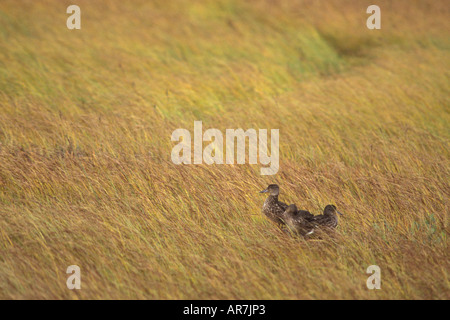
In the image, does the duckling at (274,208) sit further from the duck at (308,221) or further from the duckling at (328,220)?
the duckling at (328,220)

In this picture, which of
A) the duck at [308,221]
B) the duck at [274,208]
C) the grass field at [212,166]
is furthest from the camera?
the duck at [274,208]

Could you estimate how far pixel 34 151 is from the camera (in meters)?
6.10

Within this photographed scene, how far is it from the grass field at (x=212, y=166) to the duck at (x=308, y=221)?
13cm

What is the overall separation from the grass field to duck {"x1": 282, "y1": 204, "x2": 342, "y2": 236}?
13 centimetres

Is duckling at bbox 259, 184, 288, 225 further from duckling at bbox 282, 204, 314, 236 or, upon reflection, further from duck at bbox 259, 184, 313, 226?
duckling at bbox 282, 204, 314, 236

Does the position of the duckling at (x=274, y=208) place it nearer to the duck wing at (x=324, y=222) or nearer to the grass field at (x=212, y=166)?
the grass field at (x=212, y=166)

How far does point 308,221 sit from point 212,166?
1826 mm

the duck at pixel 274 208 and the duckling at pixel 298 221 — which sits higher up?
the duck at pixel 274 208

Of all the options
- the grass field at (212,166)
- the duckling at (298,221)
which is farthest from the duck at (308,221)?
the grass field at (212,166)

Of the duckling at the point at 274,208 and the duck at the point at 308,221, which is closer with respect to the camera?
the duck at the point at 308,221

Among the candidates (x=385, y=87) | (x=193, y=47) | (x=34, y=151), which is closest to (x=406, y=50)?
(x=385, y=87)

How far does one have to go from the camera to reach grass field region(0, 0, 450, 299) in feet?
13.2

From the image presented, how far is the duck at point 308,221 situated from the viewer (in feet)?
14.5

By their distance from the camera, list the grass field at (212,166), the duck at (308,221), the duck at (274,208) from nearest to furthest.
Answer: the grass field at (212,166) < the duck at (308,221) < the duck at (274,208)
